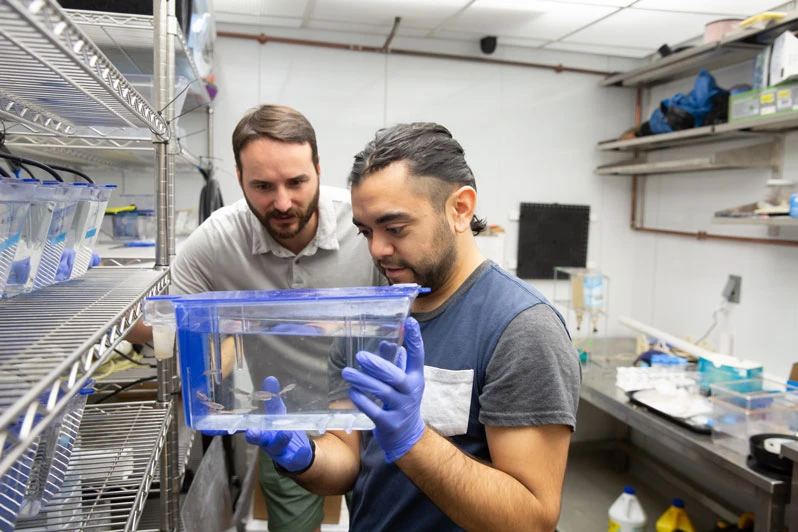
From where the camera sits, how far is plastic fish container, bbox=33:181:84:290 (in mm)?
909

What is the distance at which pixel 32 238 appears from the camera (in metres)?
0.85

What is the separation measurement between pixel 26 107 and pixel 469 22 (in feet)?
8.93

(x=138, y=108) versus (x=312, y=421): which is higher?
(x=138, y=108)

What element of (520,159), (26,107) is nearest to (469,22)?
(520,159)

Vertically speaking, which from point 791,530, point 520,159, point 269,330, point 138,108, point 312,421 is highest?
point 520,159

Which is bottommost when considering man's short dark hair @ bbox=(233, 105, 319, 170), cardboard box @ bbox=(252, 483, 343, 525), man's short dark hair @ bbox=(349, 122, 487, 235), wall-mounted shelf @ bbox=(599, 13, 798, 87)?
cardboard box @ bbox=(252, 483, 343, 525)

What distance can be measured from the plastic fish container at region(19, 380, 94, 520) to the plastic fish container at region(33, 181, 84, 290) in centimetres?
20

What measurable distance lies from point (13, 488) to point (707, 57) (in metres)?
3.46

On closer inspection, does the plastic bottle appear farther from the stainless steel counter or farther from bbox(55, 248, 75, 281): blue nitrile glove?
bbox(55, 248, 75, 281): blue nitrile glove

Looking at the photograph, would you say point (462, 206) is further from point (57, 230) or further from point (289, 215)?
point (57, 230)

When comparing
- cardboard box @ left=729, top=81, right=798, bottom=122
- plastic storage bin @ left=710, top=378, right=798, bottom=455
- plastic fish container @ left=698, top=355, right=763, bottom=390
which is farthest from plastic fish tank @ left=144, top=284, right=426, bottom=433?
cardboard box @ left=729, top=81, right=798, bottom=122

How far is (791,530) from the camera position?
176 cm

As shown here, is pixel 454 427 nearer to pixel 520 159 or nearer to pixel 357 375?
pixel 357 375

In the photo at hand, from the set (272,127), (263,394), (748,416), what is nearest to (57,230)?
(263,394)
